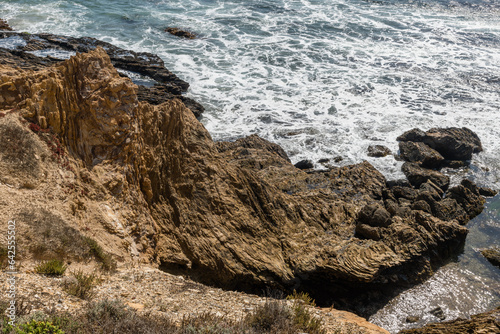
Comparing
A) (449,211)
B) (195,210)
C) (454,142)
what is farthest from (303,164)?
(195,210)

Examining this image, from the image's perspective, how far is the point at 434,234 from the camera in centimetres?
1156

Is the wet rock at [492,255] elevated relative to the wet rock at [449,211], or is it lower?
lower

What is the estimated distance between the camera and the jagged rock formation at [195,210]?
758cm

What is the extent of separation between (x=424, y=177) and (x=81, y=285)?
559 inches

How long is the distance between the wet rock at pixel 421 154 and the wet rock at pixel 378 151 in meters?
0.65

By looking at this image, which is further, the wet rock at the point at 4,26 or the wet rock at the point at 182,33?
the wet rock at the point at 182,33

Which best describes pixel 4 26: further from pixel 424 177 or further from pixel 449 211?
pixel 449 211

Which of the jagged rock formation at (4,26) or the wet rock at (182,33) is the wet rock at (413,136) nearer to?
the wet rock at (182,33)

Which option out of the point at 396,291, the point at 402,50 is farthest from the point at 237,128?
the point at 402,50

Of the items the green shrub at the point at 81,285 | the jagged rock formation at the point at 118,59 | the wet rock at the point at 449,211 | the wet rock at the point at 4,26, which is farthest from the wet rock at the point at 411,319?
the wet rock at the point at 4,26

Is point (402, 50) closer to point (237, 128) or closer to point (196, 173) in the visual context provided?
point (237, 128)

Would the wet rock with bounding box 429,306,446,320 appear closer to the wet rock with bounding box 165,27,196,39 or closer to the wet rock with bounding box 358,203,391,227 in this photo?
the wet rock with bounding box 358,203,391,227

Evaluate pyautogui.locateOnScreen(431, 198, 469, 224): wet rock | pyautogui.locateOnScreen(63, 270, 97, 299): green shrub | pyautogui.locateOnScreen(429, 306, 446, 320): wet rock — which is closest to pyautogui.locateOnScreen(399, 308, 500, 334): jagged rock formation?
pyautogui.locateOnScreen(429, 306, 446, 320): wet rock

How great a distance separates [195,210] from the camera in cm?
891
